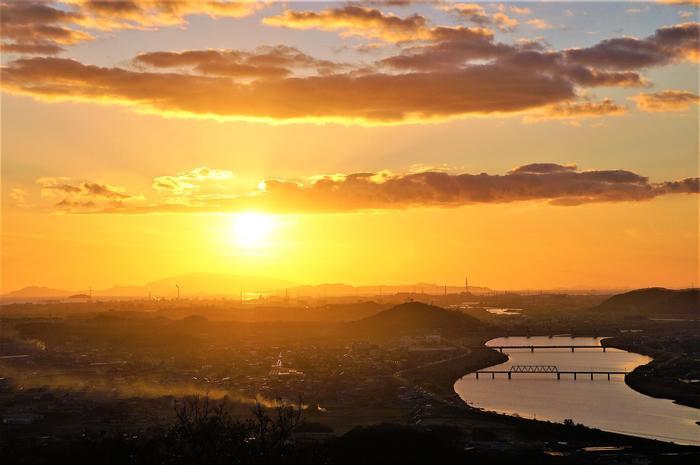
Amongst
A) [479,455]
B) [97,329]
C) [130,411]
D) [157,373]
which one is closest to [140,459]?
[479,455]

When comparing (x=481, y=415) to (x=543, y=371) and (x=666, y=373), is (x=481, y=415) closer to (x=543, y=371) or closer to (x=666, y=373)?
(x=543, y=371)

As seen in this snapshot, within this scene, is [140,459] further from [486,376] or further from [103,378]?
[486,376]

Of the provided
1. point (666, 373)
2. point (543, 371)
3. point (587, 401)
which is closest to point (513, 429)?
point (587, 401)

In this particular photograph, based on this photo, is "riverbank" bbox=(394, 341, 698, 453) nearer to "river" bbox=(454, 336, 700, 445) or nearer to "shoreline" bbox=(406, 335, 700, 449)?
"shoreline" bbox=(406, 335, 700, 449)

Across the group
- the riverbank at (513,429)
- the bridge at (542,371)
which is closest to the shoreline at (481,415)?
the riverbank at (513,429)

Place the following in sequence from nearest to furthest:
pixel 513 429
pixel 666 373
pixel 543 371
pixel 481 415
→ pixel 513 429, pixel 481 415, pixel 666 373, pixel 543 371

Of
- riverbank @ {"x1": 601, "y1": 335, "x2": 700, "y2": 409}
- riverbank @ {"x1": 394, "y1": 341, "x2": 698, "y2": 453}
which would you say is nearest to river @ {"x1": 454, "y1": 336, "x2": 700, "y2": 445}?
riverbank @ {"x1": 601, "y1": 335, "x2": 700, "y2": 409}
